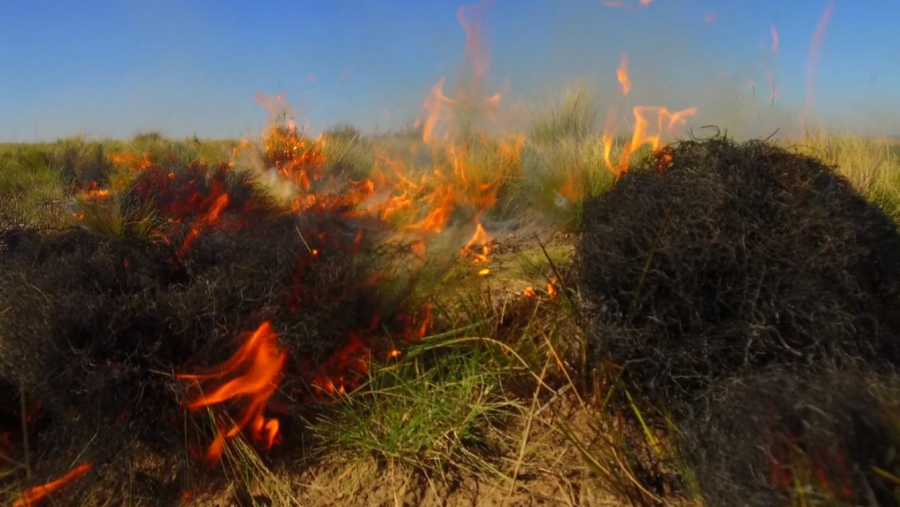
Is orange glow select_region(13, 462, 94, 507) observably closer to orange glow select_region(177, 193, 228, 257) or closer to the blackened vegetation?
orange glow select_region(177, 193, 228, 257)

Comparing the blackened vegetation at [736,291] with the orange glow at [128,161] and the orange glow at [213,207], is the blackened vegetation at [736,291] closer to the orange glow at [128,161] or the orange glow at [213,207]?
the orange glow at [213,207]

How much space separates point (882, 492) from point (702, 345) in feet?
2.83

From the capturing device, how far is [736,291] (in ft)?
8.36

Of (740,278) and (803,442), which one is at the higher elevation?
(740,278)

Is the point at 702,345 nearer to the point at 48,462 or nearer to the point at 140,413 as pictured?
the point at 140,413

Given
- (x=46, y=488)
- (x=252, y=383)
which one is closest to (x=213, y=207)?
(x=252, y=383)

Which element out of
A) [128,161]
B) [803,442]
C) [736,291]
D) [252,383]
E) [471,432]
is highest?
[736,291]

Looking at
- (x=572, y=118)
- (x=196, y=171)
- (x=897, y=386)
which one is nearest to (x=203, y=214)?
(x=196, y=171)

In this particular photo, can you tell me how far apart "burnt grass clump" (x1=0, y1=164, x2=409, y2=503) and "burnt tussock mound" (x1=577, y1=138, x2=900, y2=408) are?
132cm

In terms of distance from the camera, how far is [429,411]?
2.91m

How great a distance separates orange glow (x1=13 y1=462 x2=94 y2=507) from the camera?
101 inches

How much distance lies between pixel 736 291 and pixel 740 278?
6 cm

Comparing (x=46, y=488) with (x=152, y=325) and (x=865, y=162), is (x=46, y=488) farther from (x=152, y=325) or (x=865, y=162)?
(x=865, y=162)

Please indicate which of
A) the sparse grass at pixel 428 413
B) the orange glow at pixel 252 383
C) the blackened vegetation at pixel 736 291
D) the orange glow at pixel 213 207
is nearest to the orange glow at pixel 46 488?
the orange glow at pixel 252 383
